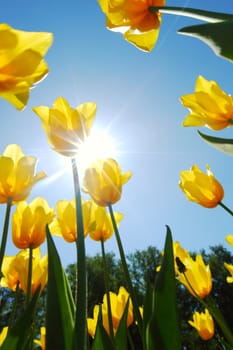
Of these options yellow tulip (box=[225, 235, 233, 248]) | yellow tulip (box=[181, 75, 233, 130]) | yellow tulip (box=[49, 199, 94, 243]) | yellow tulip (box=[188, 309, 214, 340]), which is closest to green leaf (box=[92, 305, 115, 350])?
yellow tulip (box=[49, 199, 94, 243])

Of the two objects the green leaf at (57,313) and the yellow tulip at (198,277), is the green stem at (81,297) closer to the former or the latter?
the green leaf at (57,313)

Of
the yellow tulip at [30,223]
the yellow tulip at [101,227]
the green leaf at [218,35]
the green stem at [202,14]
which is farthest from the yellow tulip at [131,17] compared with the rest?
the yellow tulip at [101,227]

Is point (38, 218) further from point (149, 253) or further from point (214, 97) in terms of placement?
point (149, 253)

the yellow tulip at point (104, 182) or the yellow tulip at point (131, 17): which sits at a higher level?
the yellow tulip at point (131, 17)

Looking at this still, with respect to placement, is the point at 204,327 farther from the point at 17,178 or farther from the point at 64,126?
the point at 64,126

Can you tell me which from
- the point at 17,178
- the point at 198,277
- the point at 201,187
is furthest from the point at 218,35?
the point at 198,277

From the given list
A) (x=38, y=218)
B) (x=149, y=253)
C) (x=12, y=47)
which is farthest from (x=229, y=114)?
(x=149, y=253)
